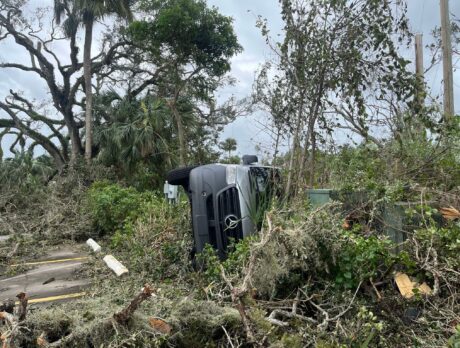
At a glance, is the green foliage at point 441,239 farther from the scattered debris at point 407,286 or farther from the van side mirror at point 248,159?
the van side mirror at point 248,159

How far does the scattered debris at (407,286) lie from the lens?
365cm

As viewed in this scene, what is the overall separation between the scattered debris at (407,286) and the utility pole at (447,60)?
19.2 ft

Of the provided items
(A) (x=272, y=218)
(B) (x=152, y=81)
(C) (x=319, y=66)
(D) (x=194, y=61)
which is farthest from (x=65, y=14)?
(A) (x=272, y=218)

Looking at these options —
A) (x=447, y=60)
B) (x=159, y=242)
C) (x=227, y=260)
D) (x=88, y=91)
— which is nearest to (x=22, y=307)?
(x=227, y=260)

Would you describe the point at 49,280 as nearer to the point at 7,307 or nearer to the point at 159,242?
the point at 159,242

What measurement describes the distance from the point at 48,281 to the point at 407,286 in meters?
4.81

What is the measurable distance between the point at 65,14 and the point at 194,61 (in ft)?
24.9

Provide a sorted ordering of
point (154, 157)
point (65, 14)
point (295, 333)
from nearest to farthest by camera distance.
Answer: point (295, 333), point (154, 157), point (65, 14)

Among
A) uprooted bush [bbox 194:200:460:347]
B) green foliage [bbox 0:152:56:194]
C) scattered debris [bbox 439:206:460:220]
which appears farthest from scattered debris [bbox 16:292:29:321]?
green foliage [bbox 0:152:56:194]

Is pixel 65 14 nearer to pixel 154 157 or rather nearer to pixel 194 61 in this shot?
pixel 194 61

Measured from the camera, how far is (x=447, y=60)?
9445 mm

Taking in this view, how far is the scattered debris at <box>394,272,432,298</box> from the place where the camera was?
12.0 ft

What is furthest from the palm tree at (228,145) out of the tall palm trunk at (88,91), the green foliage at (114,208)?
the green foliage at (114,208)

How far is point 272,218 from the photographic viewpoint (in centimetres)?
406
